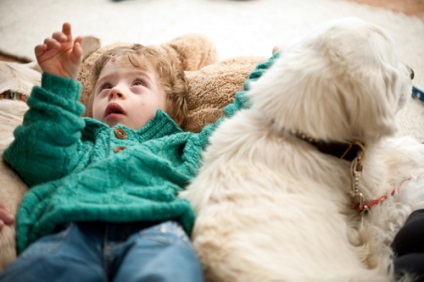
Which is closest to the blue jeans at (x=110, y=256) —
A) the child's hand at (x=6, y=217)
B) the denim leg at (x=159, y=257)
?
the denim leg at (x=159, y=257)

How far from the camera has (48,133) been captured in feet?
3.12

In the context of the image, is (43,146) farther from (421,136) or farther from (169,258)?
(421,136)

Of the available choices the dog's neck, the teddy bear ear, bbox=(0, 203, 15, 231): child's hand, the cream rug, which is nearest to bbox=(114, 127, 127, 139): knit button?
bbox=(0, 203, 15, 231): child's hand

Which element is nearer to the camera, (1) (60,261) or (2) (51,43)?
(1) (60,261)

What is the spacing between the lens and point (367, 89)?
83 cm

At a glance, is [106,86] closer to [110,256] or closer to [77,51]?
[77,51]

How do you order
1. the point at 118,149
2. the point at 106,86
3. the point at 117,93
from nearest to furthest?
1. the point at 118,149
2. the point at 117,93
3. the point at 106,86

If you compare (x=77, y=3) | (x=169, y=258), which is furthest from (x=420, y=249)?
(x=77, y=3)

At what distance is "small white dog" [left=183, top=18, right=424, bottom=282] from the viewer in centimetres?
75

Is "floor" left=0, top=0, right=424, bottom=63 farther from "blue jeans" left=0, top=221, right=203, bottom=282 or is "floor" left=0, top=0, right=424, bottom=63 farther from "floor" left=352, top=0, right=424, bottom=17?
"blue jeans" left=0, top=221, right=203, bottom=282

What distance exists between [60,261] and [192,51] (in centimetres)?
125

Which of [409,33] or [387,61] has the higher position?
[387,61]

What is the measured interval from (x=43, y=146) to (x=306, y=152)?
614 mm

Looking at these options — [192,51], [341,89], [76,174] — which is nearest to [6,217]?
[76,174]
